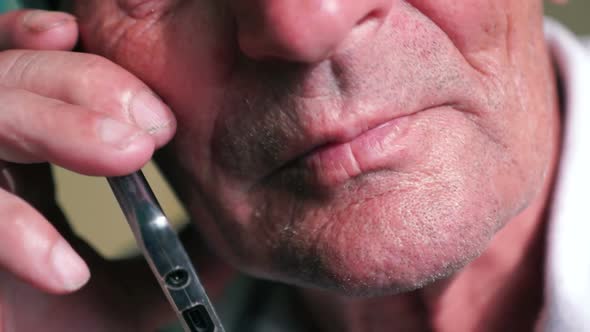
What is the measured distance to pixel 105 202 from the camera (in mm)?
2066

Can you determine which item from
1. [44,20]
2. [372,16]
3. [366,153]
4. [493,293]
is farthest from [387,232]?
[44,20]

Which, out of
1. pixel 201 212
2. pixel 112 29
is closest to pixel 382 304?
pixel 201 212

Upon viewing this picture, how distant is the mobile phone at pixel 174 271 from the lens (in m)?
0.87

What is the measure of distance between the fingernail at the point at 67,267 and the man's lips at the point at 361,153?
12.1 inches

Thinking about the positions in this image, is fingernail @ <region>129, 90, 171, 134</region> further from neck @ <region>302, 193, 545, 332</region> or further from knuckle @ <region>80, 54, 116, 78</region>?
neck @ <region>302, 193, 545, 332</region>

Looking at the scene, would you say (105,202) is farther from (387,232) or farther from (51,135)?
(387,232)

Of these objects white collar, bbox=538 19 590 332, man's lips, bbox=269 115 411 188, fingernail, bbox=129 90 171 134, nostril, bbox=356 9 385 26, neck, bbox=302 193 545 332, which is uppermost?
nostril, bbox=356 9 385 26

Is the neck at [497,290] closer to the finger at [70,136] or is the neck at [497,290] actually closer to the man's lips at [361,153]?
the man's lips at [361,153]

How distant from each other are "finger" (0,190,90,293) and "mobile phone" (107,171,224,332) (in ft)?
0.27

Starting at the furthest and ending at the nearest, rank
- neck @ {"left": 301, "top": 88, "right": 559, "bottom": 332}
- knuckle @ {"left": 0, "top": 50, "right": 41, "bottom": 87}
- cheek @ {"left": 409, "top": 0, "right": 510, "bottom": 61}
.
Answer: neck @ {"left": 301, "top": 88, "right": 559, "bottom": 332}
knuckle @ {"left": 0, "top": 50, "right": 41, "bottom": 87}
cheek @ {"left": 409, "top": 0, "right": 510, "bottom": 61}

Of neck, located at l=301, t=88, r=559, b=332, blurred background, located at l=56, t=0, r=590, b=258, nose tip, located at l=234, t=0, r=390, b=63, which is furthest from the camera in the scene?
blurred background, located at l=56, t=0, r=590, b=258

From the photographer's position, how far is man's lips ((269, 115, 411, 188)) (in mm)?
815

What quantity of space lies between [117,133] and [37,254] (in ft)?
0.57

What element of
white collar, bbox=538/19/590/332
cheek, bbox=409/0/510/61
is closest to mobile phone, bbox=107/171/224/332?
cheek, bbox=409/0/510/61
